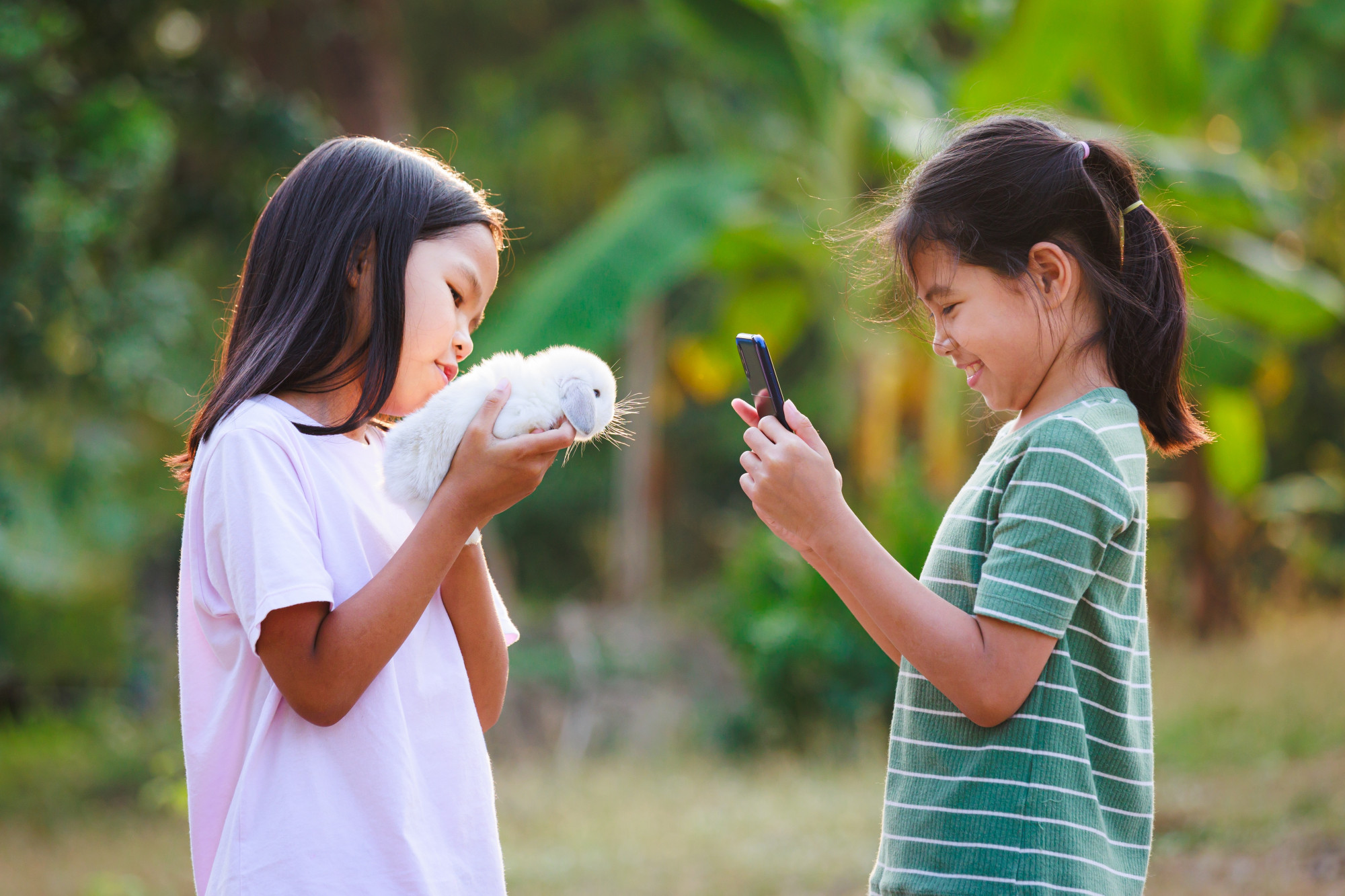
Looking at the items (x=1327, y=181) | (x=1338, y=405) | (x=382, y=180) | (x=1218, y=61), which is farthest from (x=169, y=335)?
(x=1338, y=405)

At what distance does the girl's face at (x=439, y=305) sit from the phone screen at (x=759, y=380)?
0.36m

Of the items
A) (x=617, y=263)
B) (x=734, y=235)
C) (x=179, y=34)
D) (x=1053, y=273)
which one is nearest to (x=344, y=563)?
(x=1053, y=273)

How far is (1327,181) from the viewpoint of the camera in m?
10.1

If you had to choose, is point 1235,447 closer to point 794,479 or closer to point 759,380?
point 759,380

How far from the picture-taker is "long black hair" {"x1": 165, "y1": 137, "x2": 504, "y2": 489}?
1.40m

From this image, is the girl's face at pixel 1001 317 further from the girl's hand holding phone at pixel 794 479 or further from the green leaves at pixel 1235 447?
the green leaves at pixel 1235 447

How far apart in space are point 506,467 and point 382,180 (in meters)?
0.45

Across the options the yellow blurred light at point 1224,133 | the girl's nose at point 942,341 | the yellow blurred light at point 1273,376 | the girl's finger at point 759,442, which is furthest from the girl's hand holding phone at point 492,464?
the yellow blurred light at point 1224,133

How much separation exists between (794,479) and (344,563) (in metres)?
0.59

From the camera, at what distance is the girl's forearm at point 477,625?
1.49m

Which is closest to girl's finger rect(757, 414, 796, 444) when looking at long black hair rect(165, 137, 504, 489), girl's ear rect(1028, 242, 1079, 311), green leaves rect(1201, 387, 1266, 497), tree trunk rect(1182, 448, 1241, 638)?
girl's ear rect(1028, 242, 1079, 311)

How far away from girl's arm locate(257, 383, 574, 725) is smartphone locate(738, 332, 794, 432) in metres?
0.30

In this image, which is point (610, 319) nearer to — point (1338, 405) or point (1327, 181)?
point (1327, 181)

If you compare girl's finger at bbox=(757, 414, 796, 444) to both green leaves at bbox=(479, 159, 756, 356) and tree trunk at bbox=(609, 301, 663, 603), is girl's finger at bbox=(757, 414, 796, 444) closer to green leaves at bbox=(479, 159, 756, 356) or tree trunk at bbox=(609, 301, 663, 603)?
green leaves at bbox=(479, 159, 756, 356)
